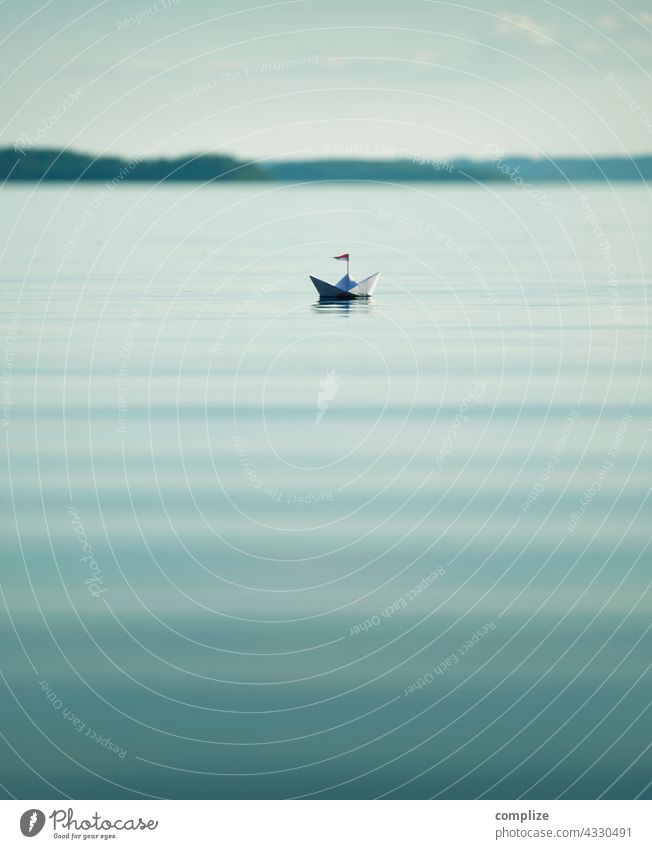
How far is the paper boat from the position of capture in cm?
4378

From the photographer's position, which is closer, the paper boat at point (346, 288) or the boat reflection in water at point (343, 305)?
the boat reflection in water at point (343, 305)

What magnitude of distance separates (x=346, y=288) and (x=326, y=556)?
2444cm

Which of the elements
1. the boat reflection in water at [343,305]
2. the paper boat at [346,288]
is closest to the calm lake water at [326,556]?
the boat reflection in water at [343,305]

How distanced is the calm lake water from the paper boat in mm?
4845

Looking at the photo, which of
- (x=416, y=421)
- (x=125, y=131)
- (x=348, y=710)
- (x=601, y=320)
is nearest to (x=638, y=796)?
(x=348, y=710)

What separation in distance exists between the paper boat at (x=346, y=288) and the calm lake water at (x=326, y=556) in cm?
484

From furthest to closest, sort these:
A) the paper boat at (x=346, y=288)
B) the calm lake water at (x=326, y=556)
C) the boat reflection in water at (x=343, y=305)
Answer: the paper boat at (x=346, y=288)
the boat reflection in water at (x=343, y=305)
the calm lake water at (x=326, y=556)

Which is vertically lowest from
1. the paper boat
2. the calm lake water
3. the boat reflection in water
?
the calm lake water

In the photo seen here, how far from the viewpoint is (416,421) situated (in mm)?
26750

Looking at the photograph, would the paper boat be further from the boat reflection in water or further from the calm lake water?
the calm lake water

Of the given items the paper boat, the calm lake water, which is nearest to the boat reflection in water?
the paper boat

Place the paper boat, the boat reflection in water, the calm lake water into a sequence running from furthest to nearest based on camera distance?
the paper boat, the boat reflection in water, the calm lake water

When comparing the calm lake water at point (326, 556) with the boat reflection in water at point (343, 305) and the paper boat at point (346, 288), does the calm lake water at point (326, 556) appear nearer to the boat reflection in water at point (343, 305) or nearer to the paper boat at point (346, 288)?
the boat reflection in water at point (343, 305)

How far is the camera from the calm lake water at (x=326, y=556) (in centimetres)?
1523
